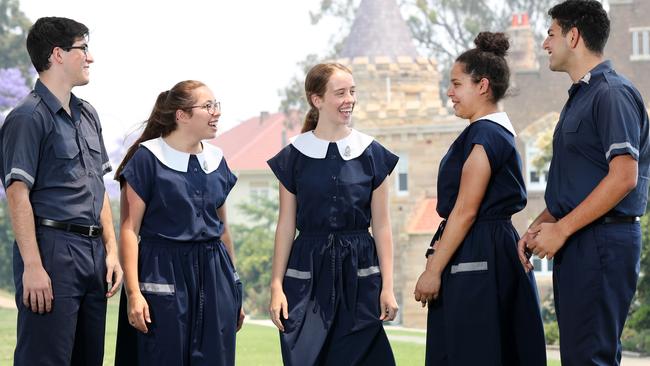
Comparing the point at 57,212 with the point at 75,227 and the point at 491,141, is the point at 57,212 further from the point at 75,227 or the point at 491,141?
the point at 491,141

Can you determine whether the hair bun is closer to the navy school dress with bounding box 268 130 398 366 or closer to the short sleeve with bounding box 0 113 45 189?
the navy school dress with bounding box 268 130 398 366

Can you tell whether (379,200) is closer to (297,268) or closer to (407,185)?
(297,268)

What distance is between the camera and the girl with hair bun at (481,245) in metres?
5.50

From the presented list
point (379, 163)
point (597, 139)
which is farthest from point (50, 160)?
point (597, 139)

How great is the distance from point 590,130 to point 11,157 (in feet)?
8.15

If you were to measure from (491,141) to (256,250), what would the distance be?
35.6 m

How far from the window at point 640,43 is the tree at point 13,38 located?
18.2 metres

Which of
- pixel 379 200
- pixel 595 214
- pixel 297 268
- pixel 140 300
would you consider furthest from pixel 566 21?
pixel 140 300

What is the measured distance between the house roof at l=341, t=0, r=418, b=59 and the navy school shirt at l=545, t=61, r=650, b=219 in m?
38.6

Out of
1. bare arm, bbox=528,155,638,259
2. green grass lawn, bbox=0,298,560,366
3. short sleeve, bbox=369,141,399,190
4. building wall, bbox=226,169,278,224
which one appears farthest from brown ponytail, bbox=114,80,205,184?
building wall, bbox=226,169,278,224

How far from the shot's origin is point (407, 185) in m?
41.0

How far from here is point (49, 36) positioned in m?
5.70

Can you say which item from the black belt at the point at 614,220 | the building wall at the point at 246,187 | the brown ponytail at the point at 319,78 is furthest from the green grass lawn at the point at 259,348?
the building wall at the point at 246,187

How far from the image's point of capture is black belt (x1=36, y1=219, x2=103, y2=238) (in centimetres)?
555
